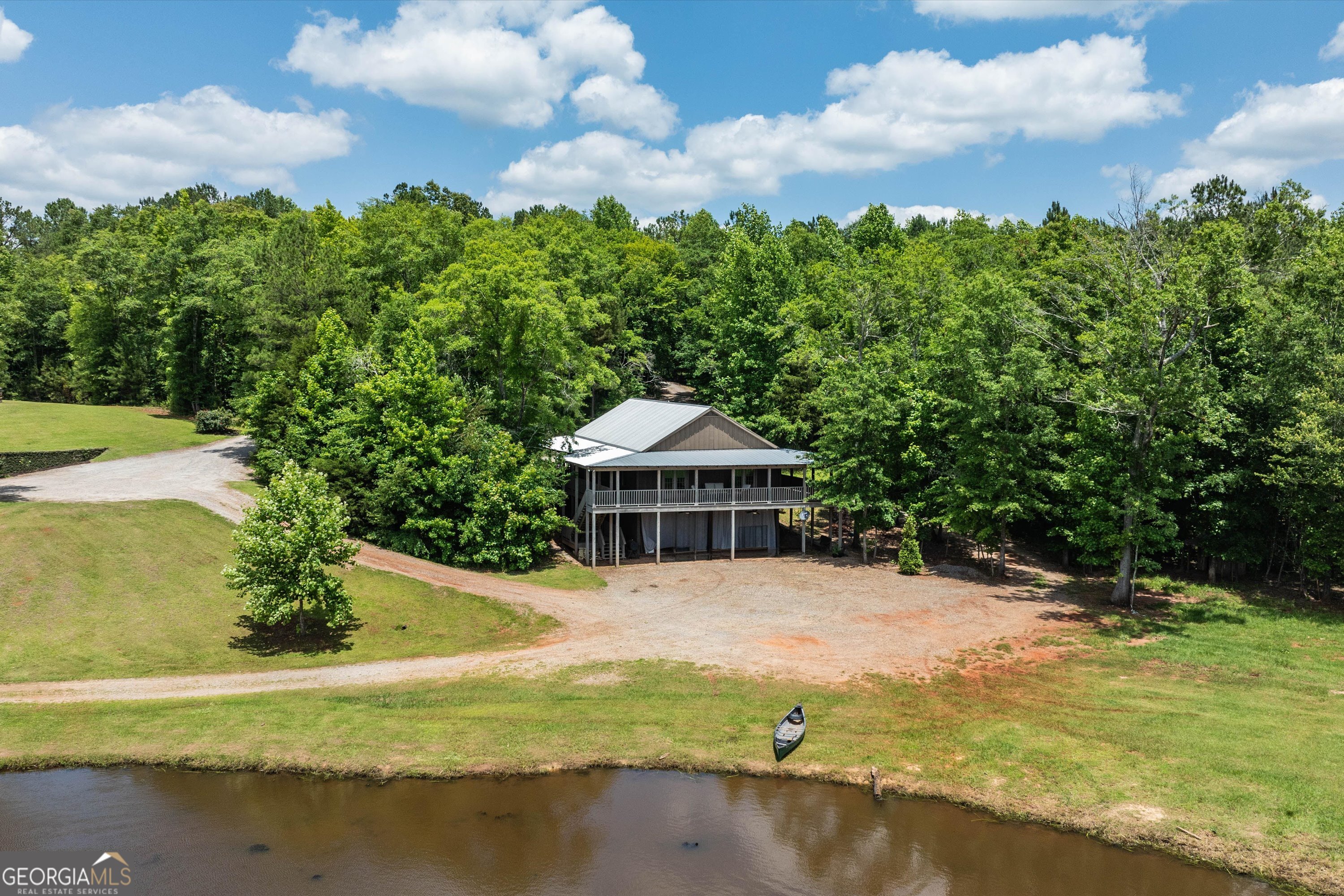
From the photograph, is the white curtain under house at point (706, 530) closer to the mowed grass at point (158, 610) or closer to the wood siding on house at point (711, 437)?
the wood siding on house at point (711, 437)

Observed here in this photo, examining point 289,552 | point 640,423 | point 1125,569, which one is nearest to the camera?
point 289,552

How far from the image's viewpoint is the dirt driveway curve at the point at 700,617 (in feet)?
72.1

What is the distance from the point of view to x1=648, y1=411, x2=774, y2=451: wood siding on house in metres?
38.0

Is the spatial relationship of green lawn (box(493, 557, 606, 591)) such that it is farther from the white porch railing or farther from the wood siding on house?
the wood siding on house

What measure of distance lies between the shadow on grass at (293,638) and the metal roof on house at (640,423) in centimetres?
1611

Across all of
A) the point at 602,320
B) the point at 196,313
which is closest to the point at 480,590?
the point at 602,320

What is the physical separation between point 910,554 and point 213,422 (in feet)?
151

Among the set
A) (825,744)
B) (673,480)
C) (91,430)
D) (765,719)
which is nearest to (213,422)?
(91,430)

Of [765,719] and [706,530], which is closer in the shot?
[765,719]

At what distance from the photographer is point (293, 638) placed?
958 inches

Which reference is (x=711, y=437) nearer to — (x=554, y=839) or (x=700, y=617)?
(x=700, y=617)

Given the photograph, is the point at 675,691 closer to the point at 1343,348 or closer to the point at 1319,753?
the point at 1319,753

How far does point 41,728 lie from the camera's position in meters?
18.1

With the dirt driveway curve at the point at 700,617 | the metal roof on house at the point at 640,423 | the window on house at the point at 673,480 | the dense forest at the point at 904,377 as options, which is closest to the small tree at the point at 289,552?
the dirt driveway curve at the point at 700,617
